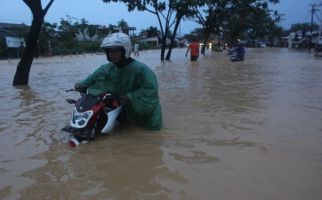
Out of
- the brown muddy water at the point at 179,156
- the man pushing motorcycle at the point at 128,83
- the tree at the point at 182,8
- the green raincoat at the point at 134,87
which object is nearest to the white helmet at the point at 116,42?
the man pushing motorcycle at the point at 128,83

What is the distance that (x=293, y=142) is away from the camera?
5.11 metres

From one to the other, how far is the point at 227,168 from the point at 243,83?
25.6 feet

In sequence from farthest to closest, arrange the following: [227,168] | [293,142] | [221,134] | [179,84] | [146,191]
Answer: [179,84], [221,134], [293,142], [227,168], [146,191]

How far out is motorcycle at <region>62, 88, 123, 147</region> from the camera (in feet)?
16.4

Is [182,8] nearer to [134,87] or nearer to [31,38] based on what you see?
[31,38]

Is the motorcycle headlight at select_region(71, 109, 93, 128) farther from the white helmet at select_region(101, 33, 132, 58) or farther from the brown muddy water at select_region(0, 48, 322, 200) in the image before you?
the white helmet at select_region(101, 33, 132, 58)

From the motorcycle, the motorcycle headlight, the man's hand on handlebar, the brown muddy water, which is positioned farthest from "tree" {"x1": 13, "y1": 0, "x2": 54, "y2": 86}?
the motorcycle headlight

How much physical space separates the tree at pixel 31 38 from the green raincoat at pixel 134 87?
22.7 ft

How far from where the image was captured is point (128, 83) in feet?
18.5

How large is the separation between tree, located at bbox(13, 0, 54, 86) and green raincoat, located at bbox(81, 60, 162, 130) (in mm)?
6916

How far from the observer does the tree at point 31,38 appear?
12016mm

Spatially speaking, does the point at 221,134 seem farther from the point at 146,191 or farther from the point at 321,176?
the point at 146,191

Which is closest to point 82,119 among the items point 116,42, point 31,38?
point 116,42

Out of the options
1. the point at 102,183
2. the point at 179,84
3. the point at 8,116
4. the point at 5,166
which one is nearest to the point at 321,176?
the point at 102,183
